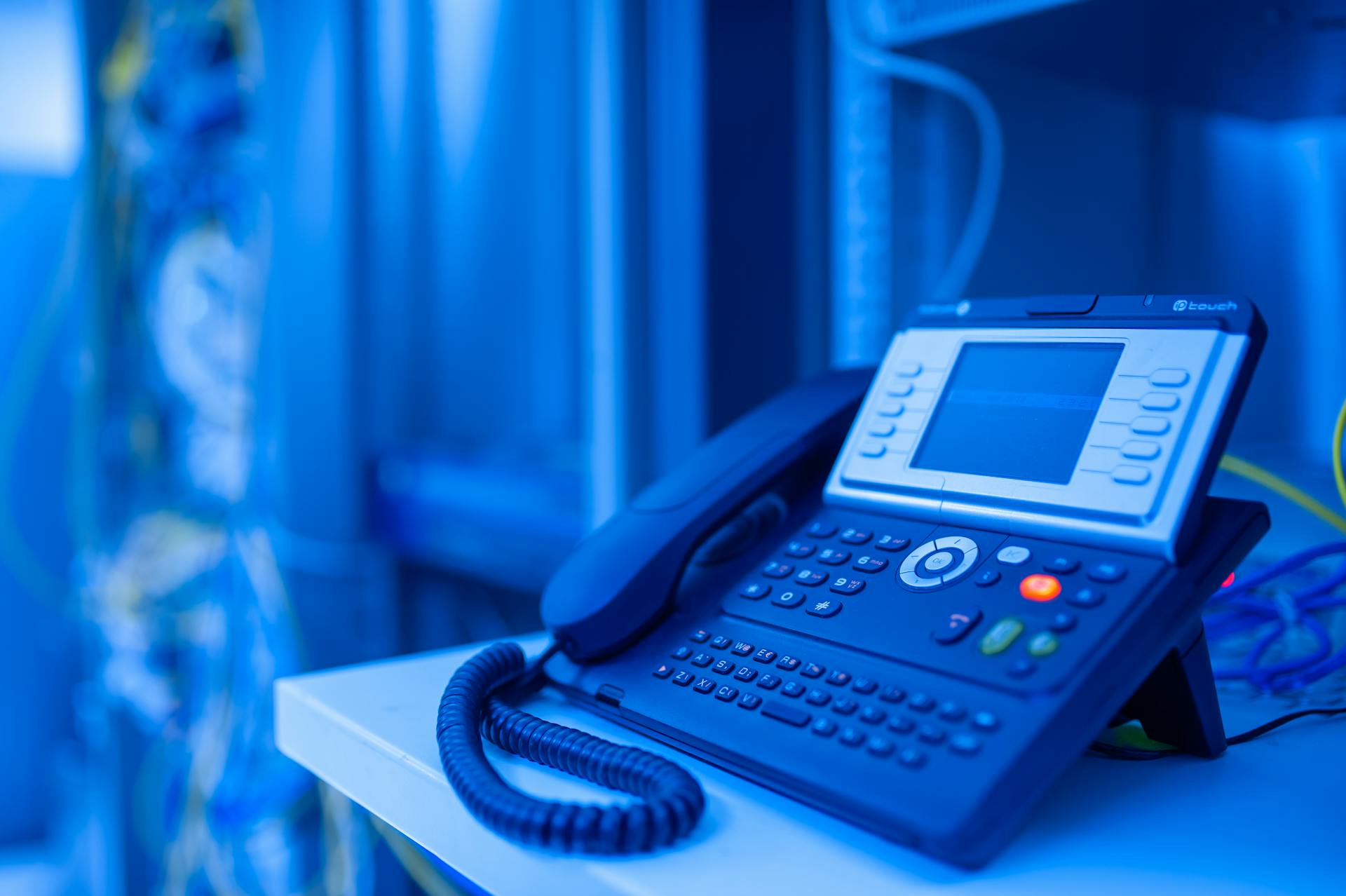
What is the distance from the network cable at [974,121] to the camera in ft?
2.26

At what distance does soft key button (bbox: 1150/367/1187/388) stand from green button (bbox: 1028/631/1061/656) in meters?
0.11

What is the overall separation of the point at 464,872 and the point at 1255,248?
0.72 meters

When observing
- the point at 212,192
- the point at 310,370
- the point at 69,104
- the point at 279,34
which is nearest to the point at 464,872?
the point at 310,370

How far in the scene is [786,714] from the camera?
1.29 ft

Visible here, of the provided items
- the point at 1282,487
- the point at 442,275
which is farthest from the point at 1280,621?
the point at 442,275

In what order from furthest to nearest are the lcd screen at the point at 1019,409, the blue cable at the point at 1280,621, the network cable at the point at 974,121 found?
the network cable at the point at 974,121, the blue cable at the point at 1280,621, the lcd screen at the point at 1019,409

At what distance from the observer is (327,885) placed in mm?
1374

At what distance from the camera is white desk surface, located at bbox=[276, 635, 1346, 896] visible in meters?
0.33

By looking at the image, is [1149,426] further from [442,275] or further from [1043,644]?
[442,275]

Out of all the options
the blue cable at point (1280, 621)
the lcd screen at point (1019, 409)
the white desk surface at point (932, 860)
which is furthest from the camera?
the blue cable at point (1280, 621)

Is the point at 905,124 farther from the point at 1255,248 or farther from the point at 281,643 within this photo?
the point at 281,643

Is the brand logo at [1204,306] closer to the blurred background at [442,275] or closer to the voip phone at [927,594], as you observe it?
the voip phone at [927,594]

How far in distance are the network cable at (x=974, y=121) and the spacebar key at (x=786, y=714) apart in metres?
0.38

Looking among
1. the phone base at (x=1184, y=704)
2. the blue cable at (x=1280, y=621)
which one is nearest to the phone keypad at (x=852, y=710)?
the phone base at (x=1184, y=704)
